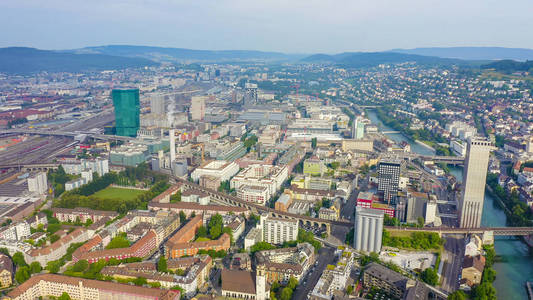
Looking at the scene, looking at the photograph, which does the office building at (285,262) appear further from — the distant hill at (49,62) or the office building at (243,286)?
the distant hill at (49,62)

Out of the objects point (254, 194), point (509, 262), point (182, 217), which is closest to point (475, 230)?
point (509, 262)

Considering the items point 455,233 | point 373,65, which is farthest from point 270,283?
point 373,65

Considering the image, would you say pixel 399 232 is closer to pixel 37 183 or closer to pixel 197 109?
pixel 37 183

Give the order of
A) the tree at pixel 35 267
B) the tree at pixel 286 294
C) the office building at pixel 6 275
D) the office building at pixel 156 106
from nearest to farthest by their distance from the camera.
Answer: the tree at pixel 286 294, the office building at pixel 6 275, the tree at pixel 35 267, the office building at pixel 156 106

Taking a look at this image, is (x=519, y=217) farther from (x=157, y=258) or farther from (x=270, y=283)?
(x=157, y=258)

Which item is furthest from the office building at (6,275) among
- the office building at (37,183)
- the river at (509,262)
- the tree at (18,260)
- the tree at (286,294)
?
the river at (509,262)

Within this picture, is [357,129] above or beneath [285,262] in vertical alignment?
above

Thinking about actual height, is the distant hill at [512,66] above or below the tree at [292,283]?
above

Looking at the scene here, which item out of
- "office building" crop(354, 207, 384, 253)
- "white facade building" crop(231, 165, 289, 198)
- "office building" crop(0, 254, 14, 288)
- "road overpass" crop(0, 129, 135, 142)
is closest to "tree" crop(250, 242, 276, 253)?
"office building" crop(354, 207, 384, 253)
